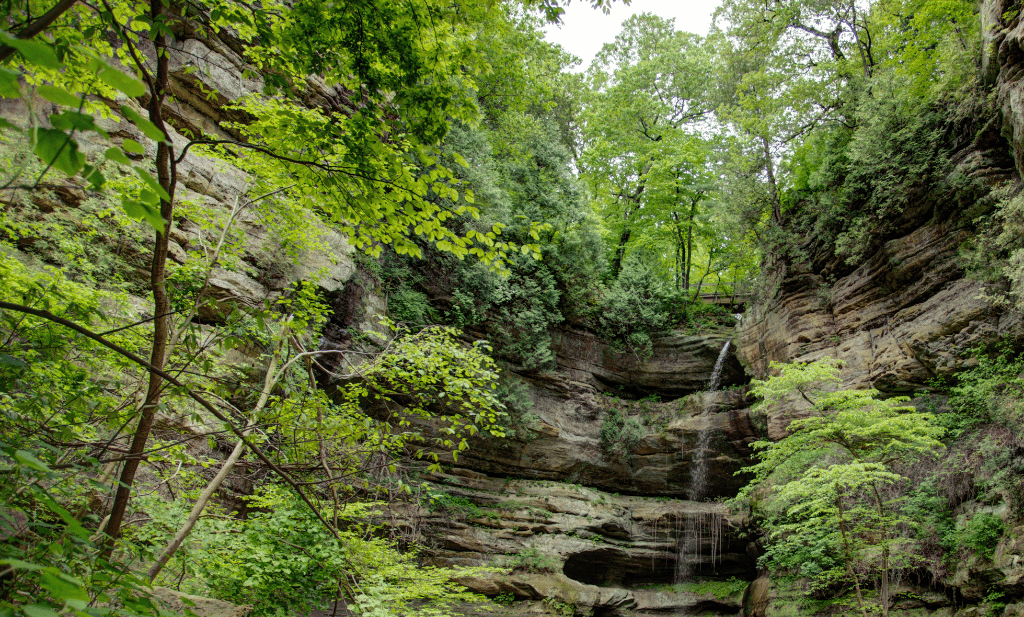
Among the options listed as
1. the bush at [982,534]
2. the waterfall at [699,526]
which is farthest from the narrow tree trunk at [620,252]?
the bush at [982,534]

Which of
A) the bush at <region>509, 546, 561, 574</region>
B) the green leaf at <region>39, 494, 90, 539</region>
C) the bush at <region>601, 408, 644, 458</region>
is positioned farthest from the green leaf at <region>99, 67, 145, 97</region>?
the bush at <region>601, 408, 644, 458</region>

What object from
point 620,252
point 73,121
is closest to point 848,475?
point 73,121

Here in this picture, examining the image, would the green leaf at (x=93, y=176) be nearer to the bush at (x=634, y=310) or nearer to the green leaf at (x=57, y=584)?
the green leaf at (x=57, y=584)

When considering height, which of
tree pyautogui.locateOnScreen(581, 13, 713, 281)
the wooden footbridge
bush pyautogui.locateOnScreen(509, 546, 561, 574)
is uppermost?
tree pyautogui.locateOnScreen(581, 13, 713, 281)

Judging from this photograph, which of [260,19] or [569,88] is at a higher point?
[569,88]

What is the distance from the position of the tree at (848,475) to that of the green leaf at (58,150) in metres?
9.55

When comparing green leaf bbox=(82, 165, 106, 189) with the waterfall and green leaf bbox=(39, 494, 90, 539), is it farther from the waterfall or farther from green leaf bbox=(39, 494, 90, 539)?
the waterfall

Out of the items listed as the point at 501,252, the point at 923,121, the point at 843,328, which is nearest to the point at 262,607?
the point at 501,252

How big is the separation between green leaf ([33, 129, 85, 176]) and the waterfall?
57.1ft

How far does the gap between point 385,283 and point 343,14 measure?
11.4 m

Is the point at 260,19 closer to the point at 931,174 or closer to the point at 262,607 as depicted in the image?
the point at 262,607

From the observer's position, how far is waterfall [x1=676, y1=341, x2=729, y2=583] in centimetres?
1544

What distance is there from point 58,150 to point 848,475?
32.1 feet

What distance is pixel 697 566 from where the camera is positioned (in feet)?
51.4
